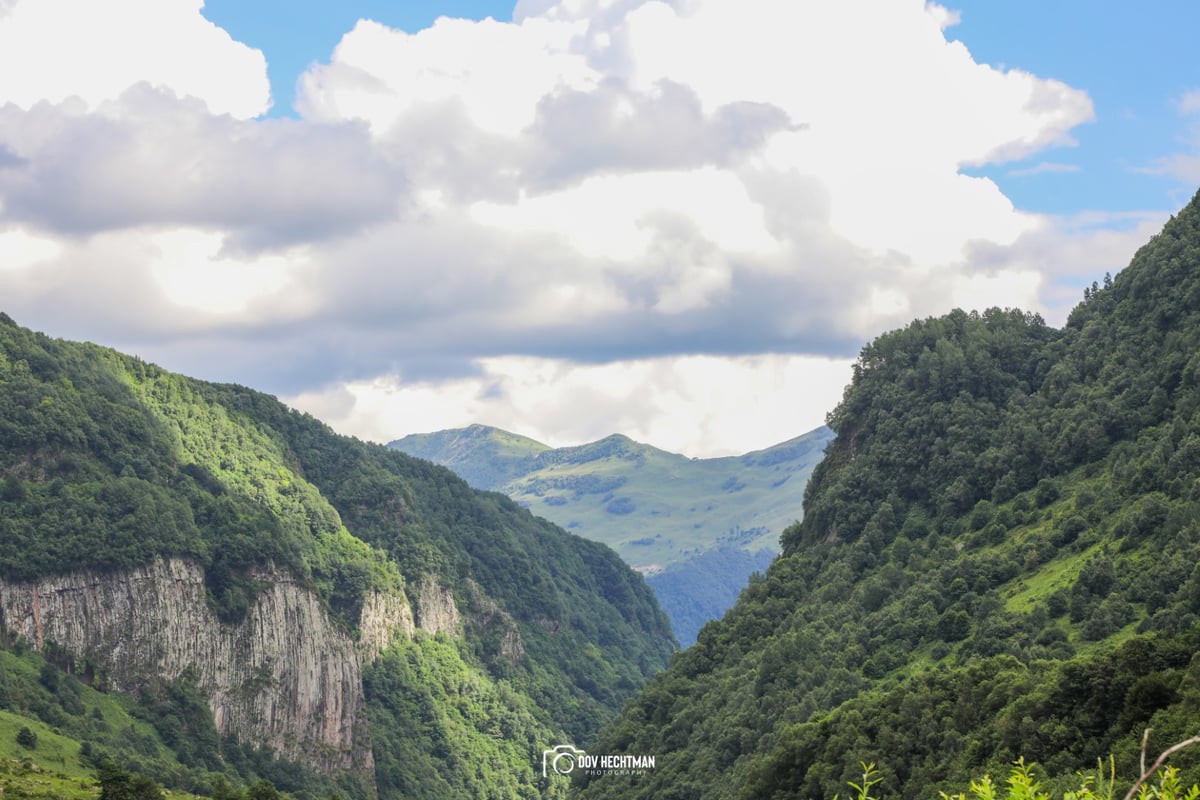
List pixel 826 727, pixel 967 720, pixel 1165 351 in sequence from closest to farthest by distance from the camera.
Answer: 1. pixel 967 720
2. pixel 826 727
3. pixel 1165 351

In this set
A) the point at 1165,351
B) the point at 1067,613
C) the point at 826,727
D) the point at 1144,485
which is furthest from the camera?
the point at 1165,351

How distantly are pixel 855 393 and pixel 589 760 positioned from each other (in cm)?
6049

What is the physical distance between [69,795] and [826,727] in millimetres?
78426

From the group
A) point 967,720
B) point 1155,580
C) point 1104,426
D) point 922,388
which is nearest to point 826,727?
point 967,720

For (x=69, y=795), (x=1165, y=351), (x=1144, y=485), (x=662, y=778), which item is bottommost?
(x=662, y=778)

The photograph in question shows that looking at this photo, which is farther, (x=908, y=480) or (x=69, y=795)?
(x=908, y=480)

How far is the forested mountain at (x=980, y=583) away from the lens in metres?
99.6

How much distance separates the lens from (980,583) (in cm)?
15250

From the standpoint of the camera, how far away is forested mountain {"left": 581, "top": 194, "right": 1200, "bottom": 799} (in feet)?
327

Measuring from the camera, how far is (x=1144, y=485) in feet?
471

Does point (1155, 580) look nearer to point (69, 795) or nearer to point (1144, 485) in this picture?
point (1144, 485)

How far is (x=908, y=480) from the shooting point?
183 meters

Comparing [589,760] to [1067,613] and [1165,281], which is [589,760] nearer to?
[1067,613]

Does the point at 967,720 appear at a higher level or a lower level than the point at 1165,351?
Answer: lower
